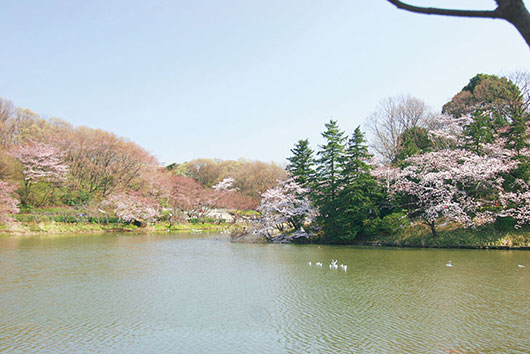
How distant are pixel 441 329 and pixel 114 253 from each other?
1444 centimetres

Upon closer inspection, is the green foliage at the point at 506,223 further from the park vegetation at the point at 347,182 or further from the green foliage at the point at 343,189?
the green foliage at the point at 343,189

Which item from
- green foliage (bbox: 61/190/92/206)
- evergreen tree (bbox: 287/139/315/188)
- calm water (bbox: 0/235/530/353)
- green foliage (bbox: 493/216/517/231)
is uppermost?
evergreen tree (bbox: 287/139/315/188)

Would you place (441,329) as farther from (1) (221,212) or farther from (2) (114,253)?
(1) (221,212)

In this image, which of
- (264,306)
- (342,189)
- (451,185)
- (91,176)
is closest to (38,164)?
(91,176)

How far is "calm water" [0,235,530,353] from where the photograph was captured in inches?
234

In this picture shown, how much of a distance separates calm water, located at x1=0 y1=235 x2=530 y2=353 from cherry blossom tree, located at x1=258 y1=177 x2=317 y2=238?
8795mm

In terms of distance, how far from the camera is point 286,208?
23.2 metres

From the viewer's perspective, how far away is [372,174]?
68.7 feet

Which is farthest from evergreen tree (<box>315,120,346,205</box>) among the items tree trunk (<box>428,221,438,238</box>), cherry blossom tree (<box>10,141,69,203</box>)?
cherry blossom tree (<box>10,141,69,203</box>)

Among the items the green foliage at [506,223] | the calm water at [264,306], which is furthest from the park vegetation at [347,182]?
the calm water at [264,306]

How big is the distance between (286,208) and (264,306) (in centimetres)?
1516

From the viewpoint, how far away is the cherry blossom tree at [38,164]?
104 feet

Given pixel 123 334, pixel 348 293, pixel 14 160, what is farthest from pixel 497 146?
pixel 14 160

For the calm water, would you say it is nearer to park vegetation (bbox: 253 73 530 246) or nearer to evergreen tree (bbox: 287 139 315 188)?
park vegetation (bbox: 253 73 530 246)
